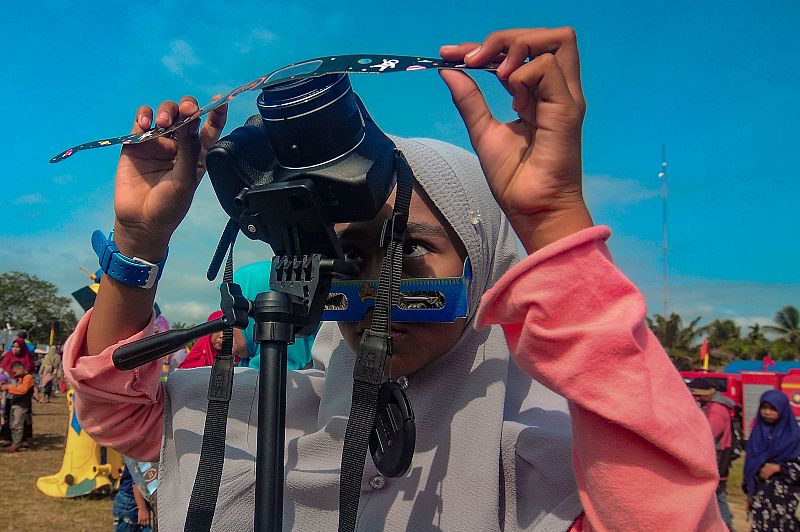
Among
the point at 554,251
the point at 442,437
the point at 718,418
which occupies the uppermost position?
the point at 554,251

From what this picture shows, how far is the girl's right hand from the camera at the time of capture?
1.36 metres

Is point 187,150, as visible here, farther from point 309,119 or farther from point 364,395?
point 364,395

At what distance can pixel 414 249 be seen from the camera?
131 cm

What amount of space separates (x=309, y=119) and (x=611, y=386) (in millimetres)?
567

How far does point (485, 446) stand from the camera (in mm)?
1224

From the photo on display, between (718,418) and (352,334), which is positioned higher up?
(352,334)

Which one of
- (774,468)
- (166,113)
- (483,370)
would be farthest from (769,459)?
(166,113)

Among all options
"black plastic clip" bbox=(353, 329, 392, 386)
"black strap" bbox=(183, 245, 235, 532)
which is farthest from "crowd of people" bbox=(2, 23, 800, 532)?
"black strap" bbox=(183, 245, 235, 532)

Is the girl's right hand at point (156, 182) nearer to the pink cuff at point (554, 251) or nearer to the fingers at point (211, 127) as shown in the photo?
the fingers at point (211, 127)

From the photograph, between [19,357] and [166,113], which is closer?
[166,113]

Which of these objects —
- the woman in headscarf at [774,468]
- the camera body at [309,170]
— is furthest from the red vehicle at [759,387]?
the camera body at [309,170]

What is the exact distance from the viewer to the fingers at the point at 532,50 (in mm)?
967

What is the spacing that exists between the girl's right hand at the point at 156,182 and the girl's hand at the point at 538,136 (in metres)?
0.61

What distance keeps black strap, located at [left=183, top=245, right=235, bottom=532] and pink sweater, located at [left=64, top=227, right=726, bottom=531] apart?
486mm
